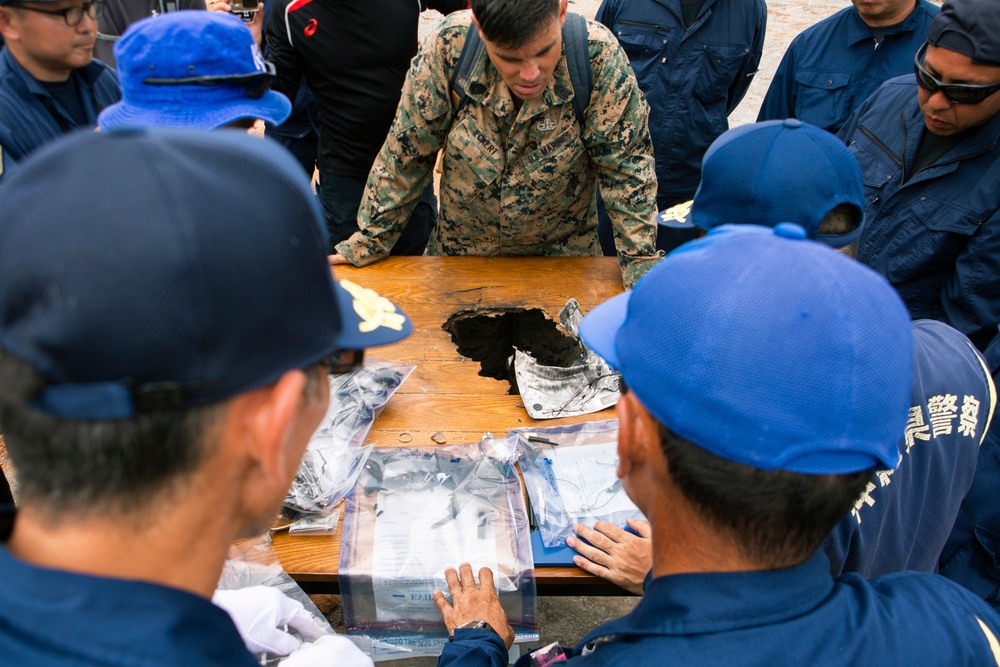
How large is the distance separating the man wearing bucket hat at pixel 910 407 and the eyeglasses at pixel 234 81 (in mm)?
1221

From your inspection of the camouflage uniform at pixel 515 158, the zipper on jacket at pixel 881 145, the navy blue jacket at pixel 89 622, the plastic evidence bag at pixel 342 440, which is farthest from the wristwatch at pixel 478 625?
the zipper on jacket at pixel 881 145

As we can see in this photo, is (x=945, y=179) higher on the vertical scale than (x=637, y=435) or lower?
lower

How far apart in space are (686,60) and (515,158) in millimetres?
1269

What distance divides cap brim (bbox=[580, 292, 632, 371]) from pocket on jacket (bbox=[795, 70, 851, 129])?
8.18 feet

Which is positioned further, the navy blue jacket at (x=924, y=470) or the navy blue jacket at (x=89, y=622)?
the navy blue jacket at (x=924, y=470)

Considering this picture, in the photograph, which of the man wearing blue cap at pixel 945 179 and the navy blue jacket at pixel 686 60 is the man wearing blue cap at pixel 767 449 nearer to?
the man wearing blue cap at pixel 945 179

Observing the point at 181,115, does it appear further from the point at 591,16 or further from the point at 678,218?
the point at 591,16

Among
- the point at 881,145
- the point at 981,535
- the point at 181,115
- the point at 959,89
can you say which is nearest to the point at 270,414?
the point at 181,115

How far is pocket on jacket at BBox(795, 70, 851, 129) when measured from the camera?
3111mm

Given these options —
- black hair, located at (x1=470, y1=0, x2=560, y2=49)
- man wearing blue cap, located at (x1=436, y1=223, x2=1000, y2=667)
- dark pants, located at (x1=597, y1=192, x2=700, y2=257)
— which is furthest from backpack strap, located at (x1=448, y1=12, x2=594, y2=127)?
man wearing blue cap, located at (x1=436, y1=223, x2=1000, y2=667)

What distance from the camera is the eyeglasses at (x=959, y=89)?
2.00 meters

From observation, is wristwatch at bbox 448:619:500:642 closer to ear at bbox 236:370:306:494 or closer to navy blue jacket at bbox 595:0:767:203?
ear at bbox 236:370:306:494

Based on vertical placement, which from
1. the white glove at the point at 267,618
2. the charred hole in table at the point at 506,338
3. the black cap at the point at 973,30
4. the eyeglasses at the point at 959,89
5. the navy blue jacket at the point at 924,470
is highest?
the black cap at the point at 973,30

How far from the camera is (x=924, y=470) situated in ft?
4.28
